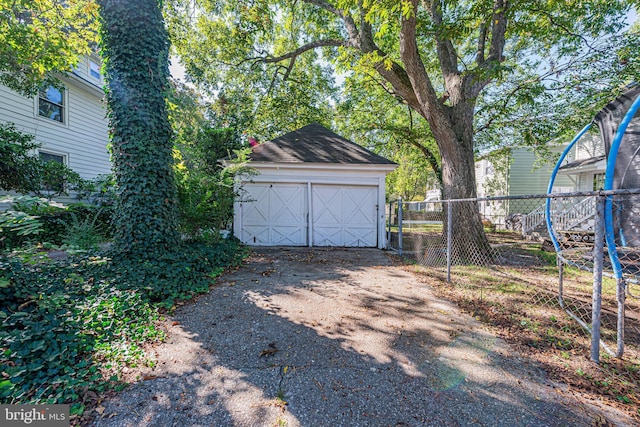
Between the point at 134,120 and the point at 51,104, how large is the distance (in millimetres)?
7982

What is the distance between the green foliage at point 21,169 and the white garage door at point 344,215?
7214 mm

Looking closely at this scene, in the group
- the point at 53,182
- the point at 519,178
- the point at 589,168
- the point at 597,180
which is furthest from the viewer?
the point at 519,178

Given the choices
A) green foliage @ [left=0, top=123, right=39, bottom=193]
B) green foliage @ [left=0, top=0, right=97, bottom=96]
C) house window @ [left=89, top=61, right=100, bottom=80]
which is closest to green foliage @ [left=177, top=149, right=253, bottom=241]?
green foliage @ [left=0, top=123, right=39, bottom=193]

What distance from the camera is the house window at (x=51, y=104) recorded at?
8.54 m

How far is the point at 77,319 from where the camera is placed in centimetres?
263

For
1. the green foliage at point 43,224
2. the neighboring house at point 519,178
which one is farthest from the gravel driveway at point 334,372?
the neighboring house at point 519,178

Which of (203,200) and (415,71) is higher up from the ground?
(415,71)

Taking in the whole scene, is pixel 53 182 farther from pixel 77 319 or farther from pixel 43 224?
pixel 77 319

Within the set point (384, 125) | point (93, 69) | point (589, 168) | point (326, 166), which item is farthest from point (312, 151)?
point (589, 168)

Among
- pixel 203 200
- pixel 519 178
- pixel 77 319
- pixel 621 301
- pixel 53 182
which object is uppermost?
pixel 519 178

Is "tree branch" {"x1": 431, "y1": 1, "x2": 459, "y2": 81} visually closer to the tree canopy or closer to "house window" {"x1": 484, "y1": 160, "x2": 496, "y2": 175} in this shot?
the tree canopy

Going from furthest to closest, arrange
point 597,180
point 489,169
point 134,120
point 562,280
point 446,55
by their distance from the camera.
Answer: point 489,169 → point 597,180 → point 446,55 → point 134,120 → point 562,280

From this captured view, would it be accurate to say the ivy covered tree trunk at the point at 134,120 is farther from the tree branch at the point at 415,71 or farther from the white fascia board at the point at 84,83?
the white fascia board at the point at 84,83
